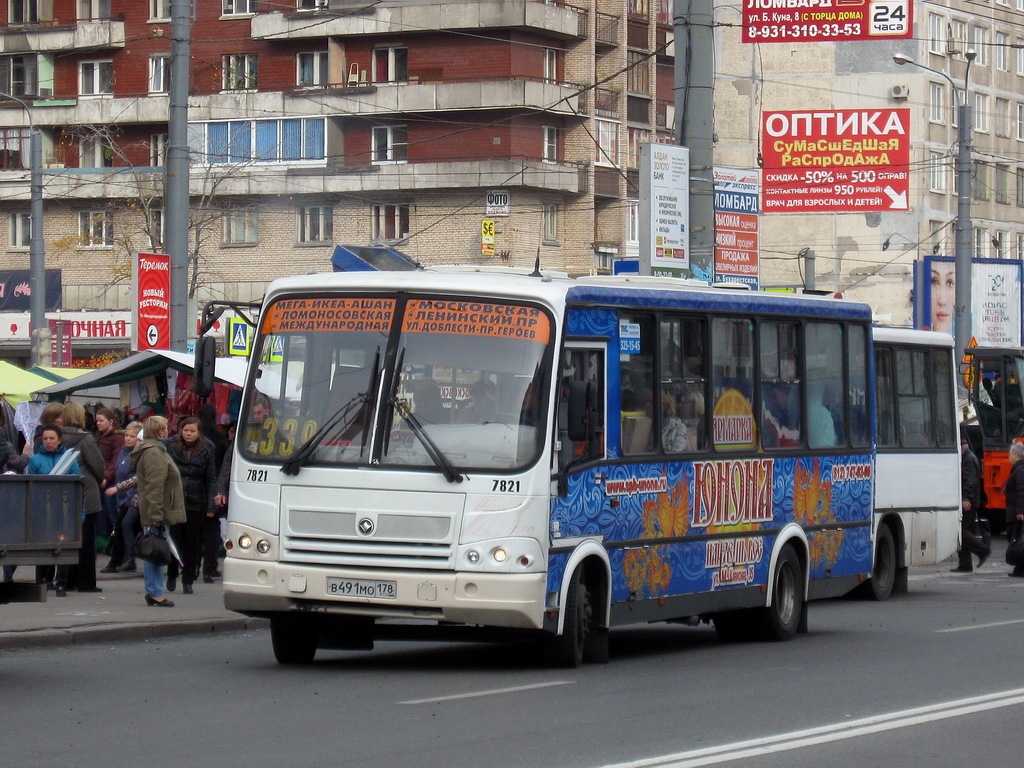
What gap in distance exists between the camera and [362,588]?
1157 cm

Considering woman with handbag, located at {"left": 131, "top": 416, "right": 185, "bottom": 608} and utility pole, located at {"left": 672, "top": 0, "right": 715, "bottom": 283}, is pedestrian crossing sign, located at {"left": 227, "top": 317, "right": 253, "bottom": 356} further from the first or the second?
woman with handbag, located at {"left": 131, "top": 416, "right": 185, "bottom": 608}

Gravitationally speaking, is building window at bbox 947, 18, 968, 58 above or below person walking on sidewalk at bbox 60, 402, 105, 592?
above

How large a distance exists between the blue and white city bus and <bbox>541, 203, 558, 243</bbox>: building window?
161ft

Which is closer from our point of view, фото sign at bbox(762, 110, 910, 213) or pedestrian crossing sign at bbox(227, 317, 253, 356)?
pedestrian crossing sign at bbox(227, 317, 253, 356)

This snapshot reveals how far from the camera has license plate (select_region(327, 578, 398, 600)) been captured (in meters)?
11.5

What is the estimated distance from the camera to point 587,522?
40.5 ft

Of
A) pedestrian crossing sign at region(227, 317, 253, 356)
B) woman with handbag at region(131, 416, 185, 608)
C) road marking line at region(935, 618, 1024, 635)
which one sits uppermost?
pedestrian crossing sign at region(227, 317, 253, 356)

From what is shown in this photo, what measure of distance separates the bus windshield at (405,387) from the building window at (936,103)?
5930 cm

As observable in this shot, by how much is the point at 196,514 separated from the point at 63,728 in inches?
325

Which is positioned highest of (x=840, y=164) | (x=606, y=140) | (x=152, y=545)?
(x=606, y=140)

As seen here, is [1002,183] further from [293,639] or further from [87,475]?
[293,639]

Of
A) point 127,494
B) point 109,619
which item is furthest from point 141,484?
point 127,494

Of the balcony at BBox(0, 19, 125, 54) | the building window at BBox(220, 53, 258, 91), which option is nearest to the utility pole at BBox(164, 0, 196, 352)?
the building window at BBox(220, 53, 258, 91)

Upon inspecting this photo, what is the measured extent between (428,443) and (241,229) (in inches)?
2152
